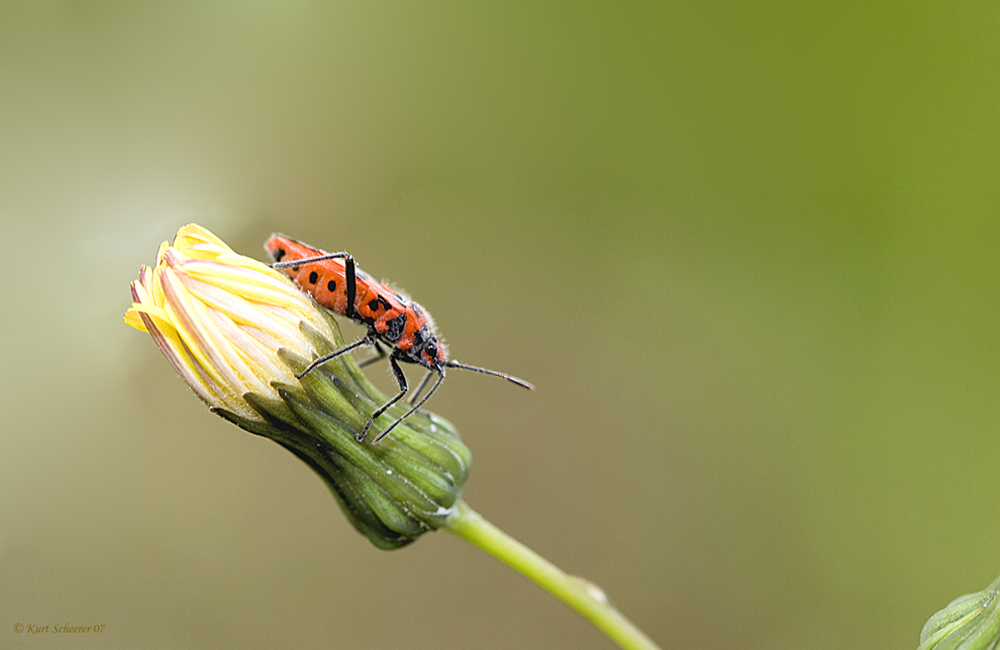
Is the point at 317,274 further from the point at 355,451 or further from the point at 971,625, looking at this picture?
the point at 971,625

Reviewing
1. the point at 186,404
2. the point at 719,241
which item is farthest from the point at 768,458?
the point at 186,404

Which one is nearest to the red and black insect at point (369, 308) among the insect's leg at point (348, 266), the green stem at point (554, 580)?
the insect's leg at point (348, 266)

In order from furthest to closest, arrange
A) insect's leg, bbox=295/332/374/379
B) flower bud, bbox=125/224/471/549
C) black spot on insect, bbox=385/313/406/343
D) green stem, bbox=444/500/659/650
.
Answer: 1. black spot on insect, bbox=385/313/406/343
2. insect's leg, bbox=295/332/374/379
3. flower bud, bbox=125/224/471/549
4. green stem, bbox=444/500/659/650

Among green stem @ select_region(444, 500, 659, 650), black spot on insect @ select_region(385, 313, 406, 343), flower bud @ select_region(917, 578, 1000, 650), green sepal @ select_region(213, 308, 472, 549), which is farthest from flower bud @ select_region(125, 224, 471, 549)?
flower bud @ select_region(917, 578, 1000, 650)

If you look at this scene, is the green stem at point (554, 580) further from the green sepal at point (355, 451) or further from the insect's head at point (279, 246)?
the insect's head at point (279, 246)

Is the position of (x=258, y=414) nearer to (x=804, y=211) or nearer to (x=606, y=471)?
(x=606, y=471)

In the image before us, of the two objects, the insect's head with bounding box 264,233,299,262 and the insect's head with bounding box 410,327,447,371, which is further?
the insect's head with bounding box 410,327,447,371

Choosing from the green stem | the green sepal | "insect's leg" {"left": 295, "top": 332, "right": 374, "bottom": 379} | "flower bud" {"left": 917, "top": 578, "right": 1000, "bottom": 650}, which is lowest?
"flower bud" {"left": 917, "top": 578, "right": 1000, "bottom": 650}

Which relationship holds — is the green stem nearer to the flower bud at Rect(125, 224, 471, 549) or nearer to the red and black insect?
the flower bud at Rect(125, 224, 471, 549)
